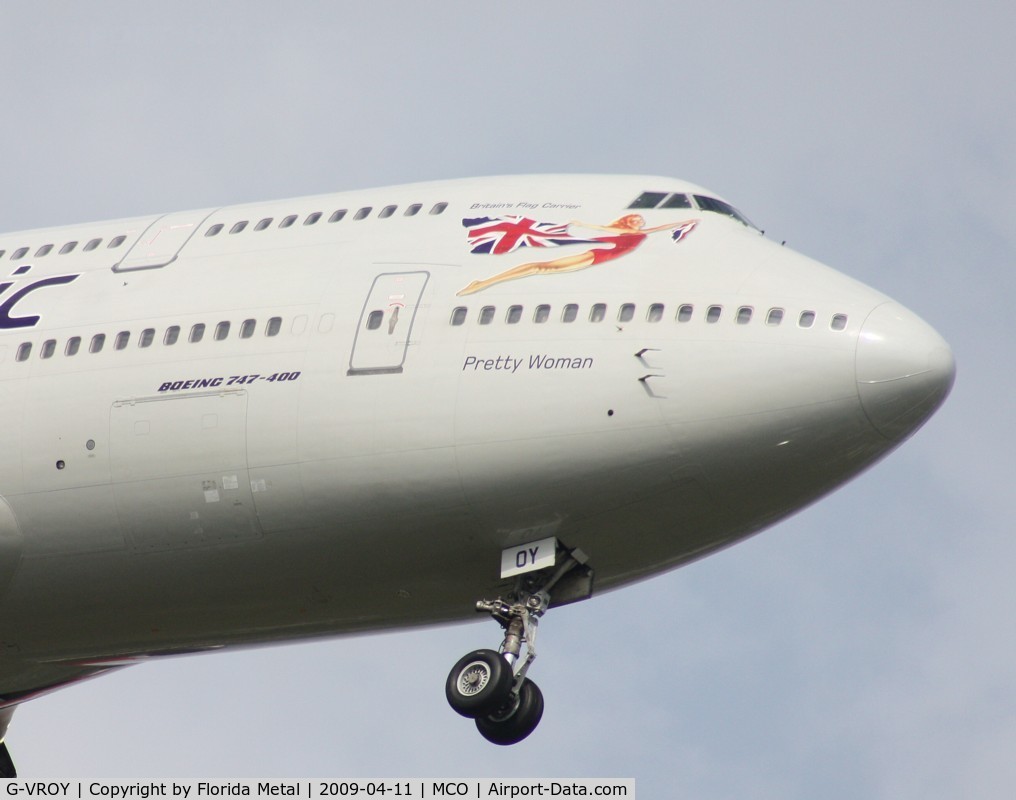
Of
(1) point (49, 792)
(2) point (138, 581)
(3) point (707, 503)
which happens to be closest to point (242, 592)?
(2) point (138, 581)

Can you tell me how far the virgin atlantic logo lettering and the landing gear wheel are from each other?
11093mm

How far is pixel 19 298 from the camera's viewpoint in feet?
152

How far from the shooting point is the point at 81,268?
46.5m

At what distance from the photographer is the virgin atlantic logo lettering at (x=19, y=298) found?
4559cm

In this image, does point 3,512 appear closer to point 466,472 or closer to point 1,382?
point 1,382

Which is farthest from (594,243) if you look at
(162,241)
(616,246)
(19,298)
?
(19,298)

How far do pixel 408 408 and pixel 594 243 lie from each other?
4263 millimetres

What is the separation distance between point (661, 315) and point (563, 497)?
3224 mm

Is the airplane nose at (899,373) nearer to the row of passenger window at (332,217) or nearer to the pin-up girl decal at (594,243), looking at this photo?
the pin-up girl decal at (594,243)

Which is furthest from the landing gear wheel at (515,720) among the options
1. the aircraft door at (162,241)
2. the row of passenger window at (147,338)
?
the aircraft door at (162,241)

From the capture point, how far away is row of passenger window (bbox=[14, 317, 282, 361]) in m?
43.3

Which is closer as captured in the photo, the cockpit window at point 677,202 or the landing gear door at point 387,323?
the landing gear door at point 387,323

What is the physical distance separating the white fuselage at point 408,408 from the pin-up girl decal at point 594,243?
6 centimetres

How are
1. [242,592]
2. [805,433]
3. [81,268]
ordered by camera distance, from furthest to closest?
[81,268]
[242,592]
[805,433]
